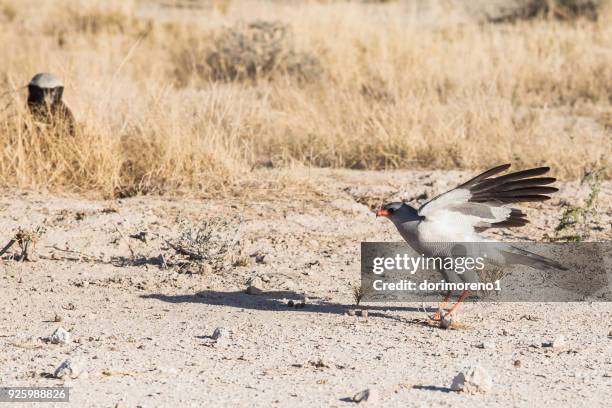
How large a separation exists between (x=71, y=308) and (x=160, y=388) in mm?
1400

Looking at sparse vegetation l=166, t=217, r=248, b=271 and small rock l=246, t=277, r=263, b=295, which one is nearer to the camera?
small rock l=246, t=277, r=263, b=295

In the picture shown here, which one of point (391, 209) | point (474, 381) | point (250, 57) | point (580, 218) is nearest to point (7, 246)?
point (391, 209)

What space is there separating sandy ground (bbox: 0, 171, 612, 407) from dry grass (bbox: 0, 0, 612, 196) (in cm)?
45

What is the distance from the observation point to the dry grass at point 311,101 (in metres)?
7.98

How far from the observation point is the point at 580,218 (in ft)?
24.8

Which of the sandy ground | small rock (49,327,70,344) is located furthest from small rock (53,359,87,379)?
small rock (49,327,70,344)

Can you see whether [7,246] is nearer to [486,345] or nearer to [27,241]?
[27,241]

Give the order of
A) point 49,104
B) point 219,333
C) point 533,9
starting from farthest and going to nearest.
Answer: point 533,9, point 49,104, point 219,333

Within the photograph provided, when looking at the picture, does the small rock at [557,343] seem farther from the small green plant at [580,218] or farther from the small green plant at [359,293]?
the small green plant at [580,218]

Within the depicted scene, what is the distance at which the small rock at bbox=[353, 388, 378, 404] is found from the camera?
172 inches

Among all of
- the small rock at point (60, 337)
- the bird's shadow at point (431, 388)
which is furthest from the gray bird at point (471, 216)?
the small rock at point (60, 337)

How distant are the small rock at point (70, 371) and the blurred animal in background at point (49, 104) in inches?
141

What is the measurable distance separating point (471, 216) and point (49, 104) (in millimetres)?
3799

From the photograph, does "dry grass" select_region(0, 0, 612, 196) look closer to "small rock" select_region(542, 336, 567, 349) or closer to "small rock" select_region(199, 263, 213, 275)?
"small rock" select_region(199, 263, 213, 275)
